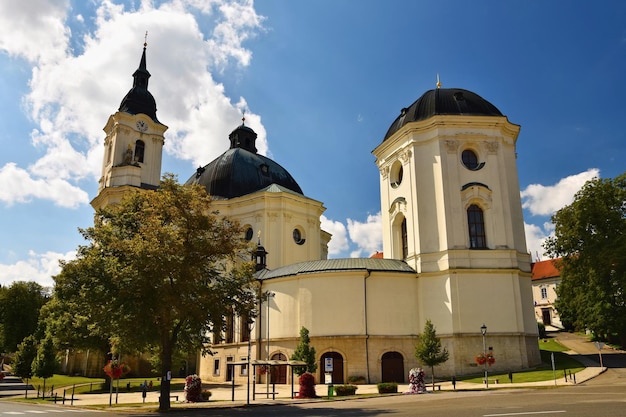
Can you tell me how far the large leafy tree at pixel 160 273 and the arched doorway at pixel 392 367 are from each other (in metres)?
16.5

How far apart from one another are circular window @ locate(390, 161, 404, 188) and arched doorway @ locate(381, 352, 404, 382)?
1532 centimetres

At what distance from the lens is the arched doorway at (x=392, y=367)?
3862 centimetres

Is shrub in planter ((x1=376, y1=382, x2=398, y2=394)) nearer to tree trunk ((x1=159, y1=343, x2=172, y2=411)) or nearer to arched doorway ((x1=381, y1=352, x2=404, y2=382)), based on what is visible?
arched doorway ((x1=381, y1=352, x2=404, y2=382))

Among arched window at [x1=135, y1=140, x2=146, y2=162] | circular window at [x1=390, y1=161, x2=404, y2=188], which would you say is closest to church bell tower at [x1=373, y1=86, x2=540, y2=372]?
circular window at [x1=390, y1=161, x2=404, y2=188]

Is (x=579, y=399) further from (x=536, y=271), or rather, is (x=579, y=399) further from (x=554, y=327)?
(x=536, y=271)

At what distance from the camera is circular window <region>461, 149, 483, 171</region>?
4312cm

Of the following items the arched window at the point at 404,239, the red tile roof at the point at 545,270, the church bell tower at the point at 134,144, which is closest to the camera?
the arched window at the point at 404,239

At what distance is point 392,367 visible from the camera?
3881 centimetres

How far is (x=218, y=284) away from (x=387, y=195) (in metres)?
24.7

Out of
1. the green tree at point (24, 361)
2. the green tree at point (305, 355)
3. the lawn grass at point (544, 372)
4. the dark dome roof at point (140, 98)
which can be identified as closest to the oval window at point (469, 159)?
the lawn grass at point (544, 372)

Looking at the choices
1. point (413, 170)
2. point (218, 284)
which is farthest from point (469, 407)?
point (413, 170)

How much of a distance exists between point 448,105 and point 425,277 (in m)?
15.0

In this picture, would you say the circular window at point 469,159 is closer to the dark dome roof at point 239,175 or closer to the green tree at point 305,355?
the green tree at point 305,355

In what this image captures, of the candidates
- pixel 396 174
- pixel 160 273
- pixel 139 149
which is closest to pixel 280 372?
pixel 396 174
